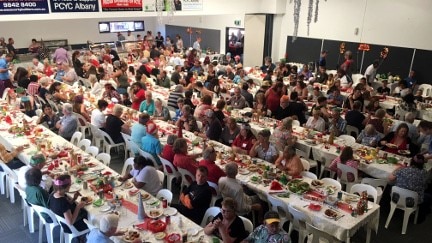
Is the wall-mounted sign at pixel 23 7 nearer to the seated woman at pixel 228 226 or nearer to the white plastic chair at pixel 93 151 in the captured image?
the white plastic chair at pixel 93 151

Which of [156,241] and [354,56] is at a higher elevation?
[354,56]

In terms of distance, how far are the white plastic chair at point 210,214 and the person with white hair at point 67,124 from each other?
14.2 ft

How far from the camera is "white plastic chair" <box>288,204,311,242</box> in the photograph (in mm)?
5045

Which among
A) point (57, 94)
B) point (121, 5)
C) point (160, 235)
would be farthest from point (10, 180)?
point (121, 5)

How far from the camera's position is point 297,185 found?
A: 5.69 meters

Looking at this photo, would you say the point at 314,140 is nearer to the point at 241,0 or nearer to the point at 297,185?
→ the point at 297,185

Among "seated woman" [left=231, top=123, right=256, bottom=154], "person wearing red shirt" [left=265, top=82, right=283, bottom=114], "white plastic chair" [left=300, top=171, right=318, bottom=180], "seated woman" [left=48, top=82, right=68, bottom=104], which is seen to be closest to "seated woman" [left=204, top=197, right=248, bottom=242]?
"white plastic chair" [left=300, top=171, right=318, bottom=180]

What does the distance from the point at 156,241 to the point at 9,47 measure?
15752 mm

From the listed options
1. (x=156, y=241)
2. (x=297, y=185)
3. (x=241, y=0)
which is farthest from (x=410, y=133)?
(x=241, y=0)

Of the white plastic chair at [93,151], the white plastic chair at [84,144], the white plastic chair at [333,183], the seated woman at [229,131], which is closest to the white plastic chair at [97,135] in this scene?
the white plastic chair at [84,144]

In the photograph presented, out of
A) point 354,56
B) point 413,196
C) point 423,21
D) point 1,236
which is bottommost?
point 1,236

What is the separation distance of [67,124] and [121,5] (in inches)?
240

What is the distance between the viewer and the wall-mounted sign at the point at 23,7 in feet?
34.7

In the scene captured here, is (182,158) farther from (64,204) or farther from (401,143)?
(401,143)
